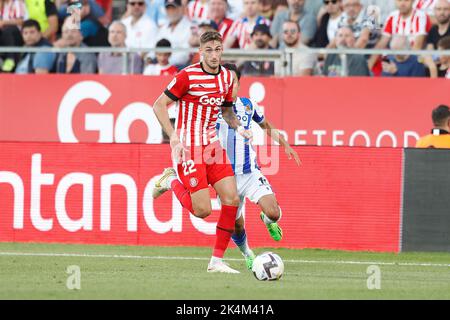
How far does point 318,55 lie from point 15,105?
5.23 meters

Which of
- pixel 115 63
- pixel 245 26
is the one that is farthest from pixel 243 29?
pixel 115 63

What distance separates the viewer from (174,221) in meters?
16.5

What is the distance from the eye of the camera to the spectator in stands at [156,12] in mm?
20141

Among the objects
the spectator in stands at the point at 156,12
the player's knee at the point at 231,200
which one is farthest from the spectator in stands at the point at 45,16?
the player's knee at the point at 231,200

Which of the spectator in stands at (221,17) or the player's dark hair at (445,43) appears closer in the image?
the player's dark hair at (445,43)

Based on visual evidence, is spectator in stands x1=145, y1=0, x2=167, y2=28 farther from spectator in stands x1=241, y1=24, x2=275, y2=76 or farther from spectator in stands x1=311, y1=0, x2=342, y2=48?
spectator in stands x1=311, y1=0, x2=342, y2=48

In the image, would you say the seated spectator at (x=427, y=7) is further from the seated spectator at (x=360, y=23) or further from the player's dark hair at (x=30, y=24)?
the player's dark hair at (x=30, y=24)

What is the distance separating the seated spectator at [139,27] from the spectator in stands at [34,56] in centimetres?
137

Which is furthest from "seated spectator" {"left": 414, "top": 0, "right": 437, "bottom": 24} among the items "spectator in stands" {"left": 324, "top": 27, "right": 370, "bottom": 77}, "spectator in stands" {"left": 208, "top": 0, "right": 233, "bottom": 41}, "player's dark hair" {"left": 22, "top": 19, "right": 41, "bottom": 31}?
"player's dark hair" {"left": 22, "top": 19, "right": 41, "bottom": 31}

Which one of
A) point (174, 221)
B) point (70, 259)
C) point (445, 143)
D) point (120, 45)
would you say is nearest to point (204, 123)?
point (70, 259)

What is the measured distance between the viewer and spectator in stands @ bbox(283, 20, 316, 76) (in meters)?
18.9

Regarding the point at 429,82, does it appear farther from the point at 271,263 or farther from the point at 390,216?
the point at 271,263

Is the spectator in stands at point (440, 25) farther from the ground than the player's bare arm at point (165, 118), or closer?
farther from the ground

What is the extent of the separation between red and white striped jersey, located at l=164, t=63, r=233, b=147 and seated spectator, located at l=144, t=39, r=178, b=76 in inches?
262
